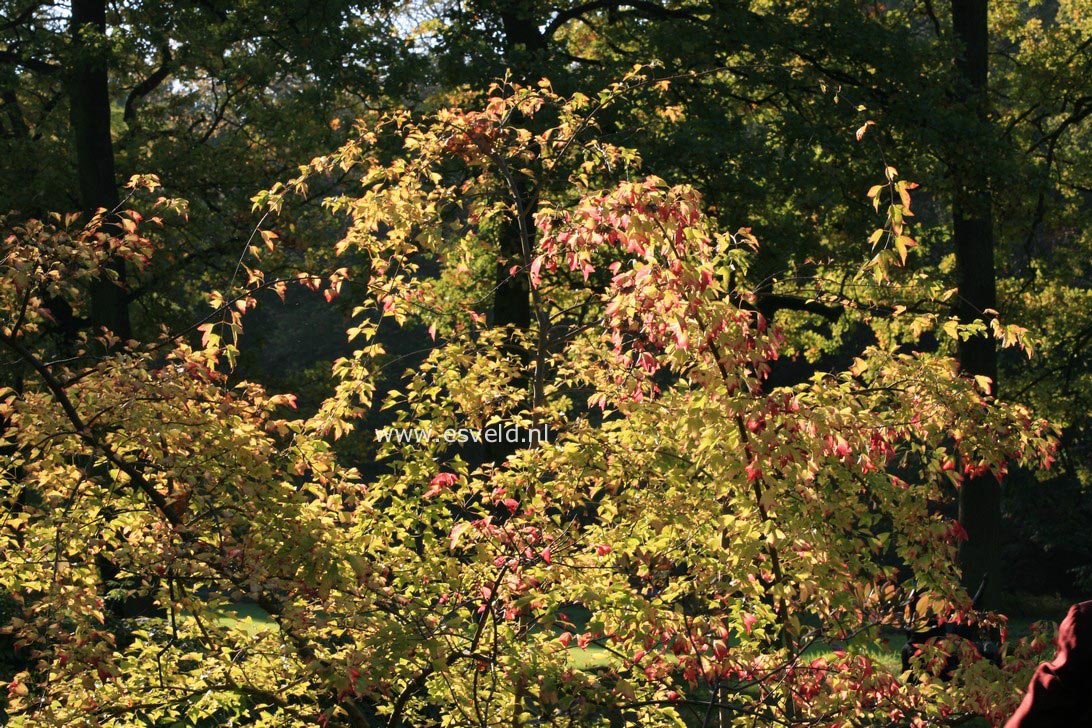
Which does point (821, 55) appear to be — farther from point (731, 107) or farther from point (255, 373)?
point (255, 373)

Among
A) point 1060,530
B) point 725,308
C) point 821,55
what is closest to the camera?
point 725,308

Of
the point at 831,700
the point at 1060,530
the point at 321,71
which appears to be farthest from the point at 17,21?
the point at 1060,530

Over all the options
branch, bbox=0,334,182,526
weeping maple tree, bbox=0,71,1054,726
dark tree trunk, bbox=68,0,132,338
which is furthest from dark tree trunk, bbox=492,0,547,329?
branch, bbox=0,334,182,526

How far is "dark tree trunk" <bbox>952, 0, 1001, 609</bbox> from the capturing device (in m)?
12.6

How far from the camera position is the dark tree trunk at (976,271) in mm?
12586

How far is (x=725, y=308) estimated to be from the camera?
12.6 feet

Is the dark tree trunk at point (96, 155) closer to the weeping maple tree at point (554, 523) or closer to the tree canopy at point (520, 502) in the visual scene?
the tree canopy at point (520, 502)

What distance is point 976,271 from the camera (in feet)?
44.5

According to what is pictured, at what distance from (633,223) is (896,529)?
6.21ft

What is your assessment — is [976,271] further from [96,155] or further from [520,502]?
[96,155]

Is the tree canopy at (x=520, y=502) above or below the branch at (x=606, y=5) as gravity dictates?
below

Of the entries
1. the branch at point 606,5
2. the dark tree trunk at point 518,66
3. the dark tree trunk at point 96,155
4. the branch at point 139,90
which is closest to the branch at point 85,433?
the dark tree trunk at point 518,66

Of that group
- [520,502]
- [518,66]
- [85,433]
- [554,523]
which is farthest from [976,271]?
[85,433]

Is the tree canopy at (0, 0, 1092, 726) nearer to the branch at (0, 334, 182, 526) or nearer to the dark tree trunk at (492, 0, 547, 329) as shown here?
the branch at (0, 334, 182, 526)
